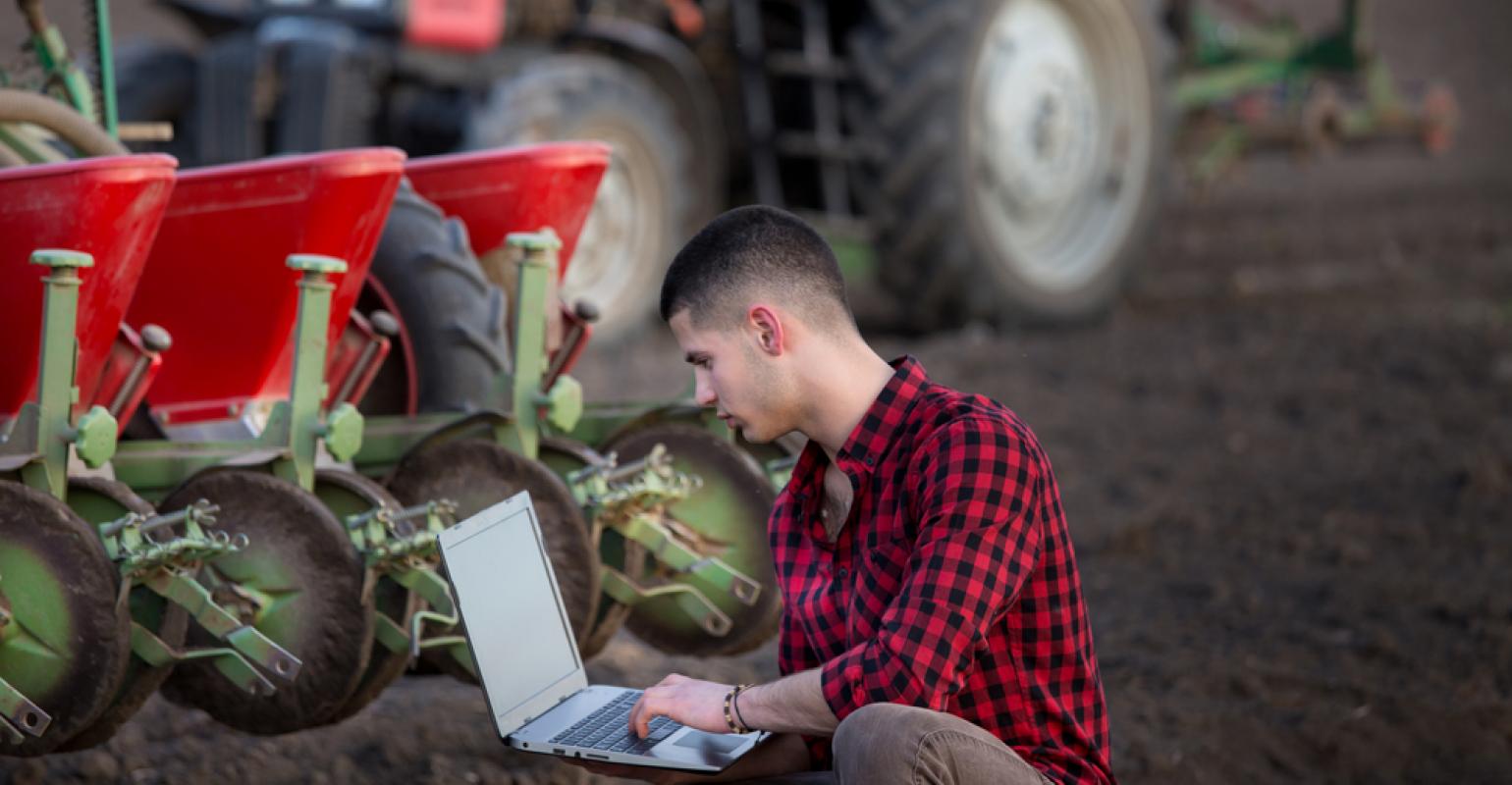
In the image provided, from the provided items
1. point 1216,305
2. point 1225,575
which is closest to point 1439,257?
point 1216,305

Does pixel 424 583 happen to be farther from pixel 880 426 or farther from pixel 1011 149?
pixel 1011 149

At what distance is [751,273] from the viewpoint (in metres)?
2.63

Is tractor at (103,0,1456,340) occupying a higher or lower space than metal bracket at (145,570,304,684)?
higher

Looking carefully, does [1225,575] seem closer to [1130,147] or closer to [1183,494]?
[1183,494]

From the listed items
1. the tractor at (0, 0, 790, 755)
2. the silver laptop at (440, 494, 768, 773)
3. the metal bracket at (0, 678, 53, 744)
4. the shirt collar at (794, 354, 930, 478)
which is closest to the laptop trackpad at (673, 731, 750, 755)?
the silver laptop at (440, 494, 768, 773)

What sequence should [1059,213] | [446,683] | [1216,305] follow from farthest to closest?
[1216,305], [1059,213], [446,683]

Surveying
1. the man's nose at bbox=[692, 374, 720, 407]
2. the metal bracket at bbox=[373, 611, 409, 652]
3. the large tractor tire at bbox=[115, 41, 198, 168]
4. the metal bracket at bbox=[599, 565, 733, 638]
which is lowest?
the metal bracket at bbox=[599, 565, 733, 638]

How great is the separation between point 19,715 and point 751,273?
142 centimetres

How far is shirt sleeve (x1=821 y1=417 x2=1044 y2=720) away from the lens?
97.0 inches

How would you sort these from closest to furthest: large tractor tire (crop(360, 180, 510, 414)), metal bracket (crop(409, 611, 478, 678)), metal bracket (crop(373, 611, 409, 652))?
metal bracket (crop(409, 611, 478, 678))
metal bracket (crop(373, 611, 409, 652))
large tractor tire (crop(360, 180, 510, 414))

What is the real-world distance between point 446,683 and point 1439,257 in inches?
388

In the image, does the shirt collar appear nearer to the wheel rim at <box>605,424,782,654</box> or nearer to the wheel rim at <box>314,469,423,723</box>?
the wheel rim at <box>314,469,423,723</box>

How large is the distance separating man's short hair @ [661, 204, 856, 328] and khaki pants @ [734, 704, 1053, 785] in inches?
20.8

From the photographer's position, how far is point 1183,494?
260 inches
